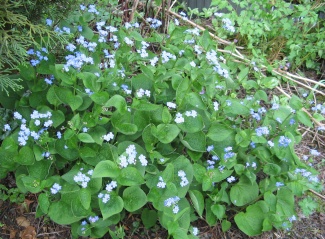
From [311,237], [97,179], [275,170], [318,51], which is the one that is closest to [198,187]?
[275,170]

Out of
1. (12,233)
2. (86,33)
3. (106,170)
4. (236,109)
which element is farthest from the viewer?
(86,33)

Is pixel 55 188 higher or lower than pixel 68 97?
lower

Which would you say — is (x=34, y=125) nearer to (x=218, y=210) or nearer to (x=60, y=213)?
(x=60, y=213)

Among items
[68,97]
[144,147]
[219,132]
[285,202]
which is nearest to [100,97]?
[68,97]

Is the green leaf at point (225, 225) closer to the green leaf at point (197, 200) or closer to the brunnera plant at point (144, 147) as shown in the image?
the brunnera plant at point (144, 147)

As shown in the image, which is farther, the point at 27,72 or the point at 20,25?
the point at 27,72

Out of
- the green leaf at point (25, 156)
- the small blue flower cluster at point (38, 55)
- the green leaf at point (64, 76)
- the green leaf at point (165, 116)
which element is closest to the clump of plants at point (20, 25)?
the small blue flower cluster at point (38, 55)
